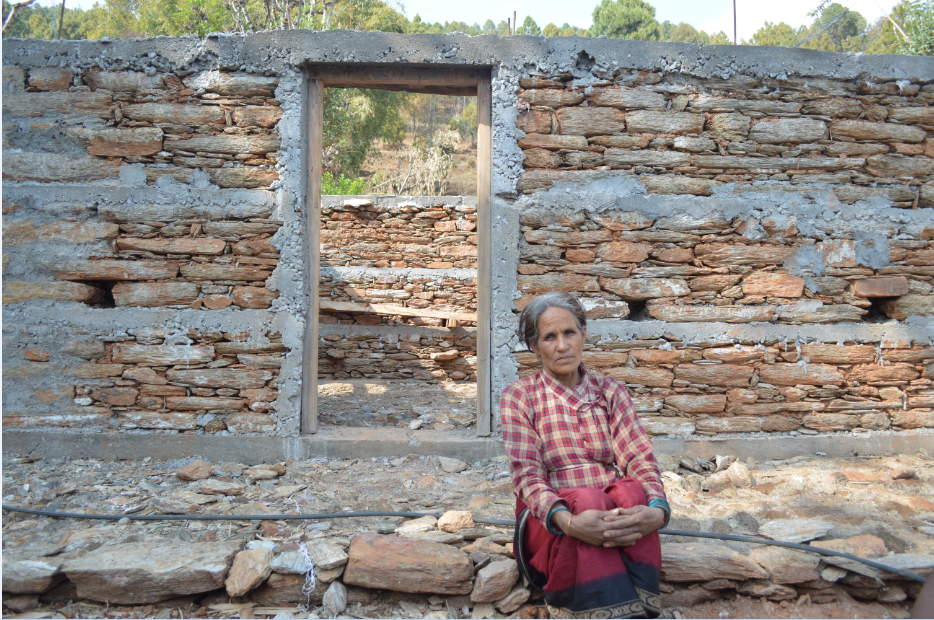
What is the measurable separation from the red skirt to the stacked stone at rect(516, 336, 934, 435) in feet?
5.82

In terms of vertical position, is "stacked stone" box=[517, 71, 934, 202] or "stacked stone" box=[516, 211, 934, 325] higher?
"stacked stone" box=[517, 71, 934, 202]

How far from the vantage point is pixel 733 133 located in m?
3.83

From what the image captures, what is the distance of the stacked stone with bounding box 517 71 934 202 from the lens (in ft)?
12.4

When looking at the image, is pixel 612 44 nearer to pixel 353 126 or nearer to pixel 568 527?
pixel 568 527

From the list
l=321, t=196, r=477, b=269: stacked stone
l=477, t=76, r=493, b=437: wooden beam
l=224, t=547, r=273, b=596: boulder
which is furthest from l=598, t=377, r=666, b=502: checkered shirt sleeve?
l=321, t=196, r=477, b=269: stacked stone

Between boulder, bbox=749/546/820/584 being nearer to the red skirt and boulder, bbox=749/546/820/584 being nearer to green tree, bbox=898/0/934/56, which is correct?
the red skirt

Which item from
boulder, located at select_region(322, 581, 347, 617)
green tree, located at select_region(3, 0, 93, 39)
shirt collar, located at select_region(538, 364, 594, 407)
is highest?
green tree, located at select_region(3, 0, 93, 39)

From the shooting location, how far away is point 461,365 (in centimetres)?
812

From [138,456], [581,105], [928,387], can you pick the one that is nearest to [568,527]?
[581,105]

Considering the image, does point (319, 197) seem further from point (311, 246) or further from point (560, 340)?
point (560, 340)

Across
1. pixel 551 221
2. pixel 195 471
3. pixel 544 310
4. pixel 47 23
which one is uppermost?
pixel 47 23

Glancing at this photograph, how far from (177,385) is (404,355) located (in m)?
4.46

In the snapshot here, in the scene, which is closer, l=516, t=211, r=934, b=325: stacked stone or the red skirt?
the red skirt

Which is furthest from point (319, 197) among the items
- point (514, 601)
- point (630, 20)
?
point (630, 20)
